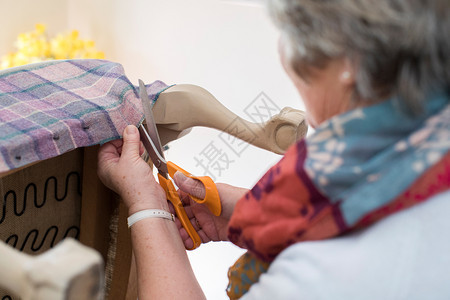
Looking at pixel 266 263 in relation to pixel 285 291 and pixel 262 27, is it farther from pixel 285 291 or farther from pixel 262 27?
pixel 262 27

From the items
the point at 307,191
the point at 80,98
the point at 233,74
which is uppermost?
the point at 80,98

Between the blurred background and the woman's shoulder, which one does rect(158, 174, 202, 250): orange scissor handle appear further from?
the woman's shoulder

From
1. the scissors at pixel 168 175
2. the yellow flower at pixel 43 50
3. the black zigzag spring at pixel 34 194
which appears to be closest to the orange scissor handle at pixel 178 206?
the scissors at pixel 168 175

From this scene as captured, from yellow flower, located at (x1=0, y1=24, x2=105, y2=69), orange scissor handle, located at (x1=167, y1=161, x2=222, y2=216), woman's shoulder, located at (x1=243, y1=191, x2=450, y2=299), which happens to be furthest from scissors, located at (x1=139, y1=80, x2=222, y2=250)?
yellow flower, located at (x1=0, y1=24, x2=105, y2=69)

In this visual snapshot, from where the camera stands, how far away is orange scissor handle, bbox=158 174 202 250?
25.8 inches

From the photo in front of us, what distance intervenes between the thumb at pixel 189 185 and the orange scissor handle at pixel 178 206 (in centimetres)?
3

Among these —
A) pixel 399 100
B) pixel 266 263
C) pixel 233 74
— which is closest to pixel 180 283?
pixel 266 263

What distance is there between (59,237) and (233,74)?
0.88 meters

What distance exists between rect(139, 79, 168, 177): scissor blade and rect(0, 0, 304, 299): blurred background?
15 cm

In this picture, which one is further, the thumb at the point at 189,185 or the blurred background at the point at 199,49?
the blurred background at the point at 199,49

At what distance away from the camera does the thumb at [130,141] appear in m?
0.62

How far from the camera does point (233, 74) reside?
1.44 meters

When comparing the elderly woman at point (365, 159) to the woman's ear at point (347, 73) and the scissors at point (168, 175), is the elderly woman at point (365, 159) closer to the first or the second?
the woman's ear at point (347, 73)

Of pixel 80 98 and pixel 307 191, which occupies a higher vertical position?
pixel 80 98
